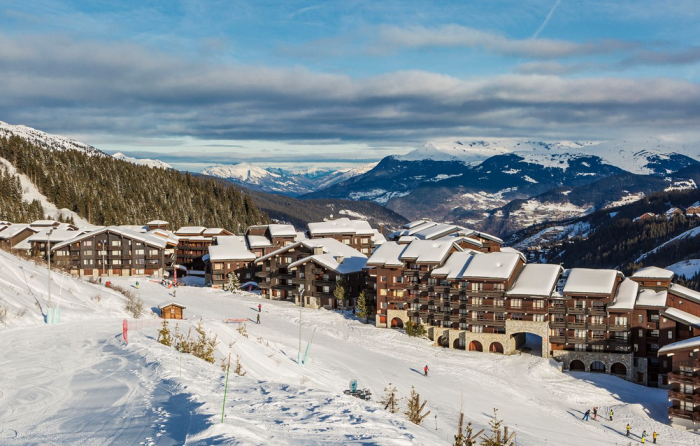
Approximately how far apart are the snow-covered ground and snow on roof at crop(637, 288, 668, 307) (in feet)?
31.8

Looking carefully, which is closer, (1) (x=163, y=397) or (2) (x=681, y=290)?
(1) (x=163, y=397)

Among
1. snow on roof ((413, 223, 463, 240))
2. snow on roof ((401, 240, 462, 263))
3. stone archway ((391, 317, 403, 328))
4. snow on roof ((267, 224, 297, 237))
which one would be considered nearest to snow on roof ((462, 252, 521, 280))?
snow on roof ((401, 240, 462, 263))

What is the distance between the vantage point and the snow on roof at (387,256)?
79.9 metres

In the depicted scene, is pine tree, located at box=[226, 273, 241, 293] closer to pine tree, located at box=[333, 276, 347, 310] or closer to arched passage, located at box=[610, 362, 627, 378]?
pine tree, located at box=[333, 276, 347, 310]

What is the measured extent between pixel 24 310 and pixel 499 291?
51.1 m

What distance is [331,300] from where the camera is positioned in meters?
89.9

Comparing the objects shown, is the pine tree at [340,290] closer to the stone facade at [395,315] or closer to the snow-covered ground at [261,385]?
the snow-covered ground at [261,385]

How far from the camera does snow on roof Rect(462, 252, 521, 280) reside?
71.2m

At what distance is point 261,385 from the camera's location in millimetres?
25547

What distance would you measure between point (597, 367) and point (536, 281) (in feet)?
39.0

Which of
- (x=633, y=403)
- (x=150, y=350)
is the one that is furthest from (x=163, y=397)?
(x=633, y=403)

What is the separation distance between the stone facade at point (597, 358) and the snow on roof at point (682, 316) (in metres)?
6.13

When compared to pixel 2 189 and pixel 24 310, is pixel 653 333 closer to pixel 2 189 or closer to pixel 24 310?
pixel 24 310

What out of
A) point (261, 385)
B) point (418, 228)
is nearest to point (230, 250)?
point (418, 228)
